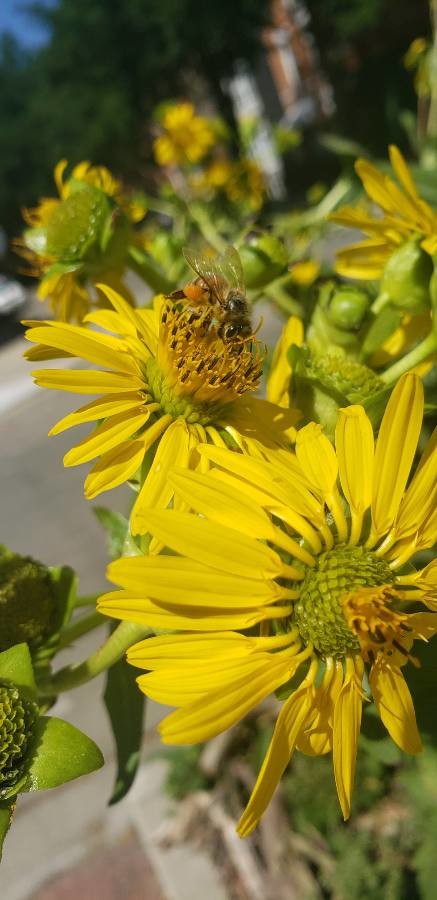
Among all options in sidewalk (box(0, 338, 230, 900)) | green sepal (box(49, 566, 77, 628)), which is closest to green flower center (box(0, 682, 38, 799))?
green sepal (box(49, 566, 77, 628))

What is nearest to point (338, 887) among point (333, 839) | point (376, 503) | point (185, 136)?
point (333, 839)

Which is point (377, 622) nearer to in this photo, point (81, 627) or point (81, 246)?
point (81, 627)

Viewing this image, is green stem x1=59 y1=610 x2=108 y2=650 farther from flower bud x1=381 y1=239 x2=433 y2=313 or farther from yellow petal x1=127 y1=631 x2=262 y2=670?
flower bud x1=381 y1=239 x2=433 y2=313

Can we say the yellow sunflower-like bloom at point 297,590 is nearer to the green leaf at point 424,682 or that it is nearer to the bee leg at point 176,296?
the green leaf at point 424,682

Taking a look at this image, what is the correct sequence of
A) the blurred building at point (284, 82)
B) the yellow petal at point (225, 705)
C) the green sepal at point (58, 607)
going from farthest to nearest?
the blurred building at point (284, 82)
the green sepal at point (58, 607)
the yellow petal at point (225, 705)

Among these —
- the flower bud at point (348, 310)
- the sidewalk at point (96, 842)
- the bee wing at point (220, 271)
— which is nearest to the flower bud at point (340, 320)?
the flower bud at point (348, 310)

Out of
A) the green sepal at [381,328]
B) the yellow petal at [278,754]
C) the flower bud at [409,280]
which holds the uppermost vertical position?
the flower bud at [409,280]
